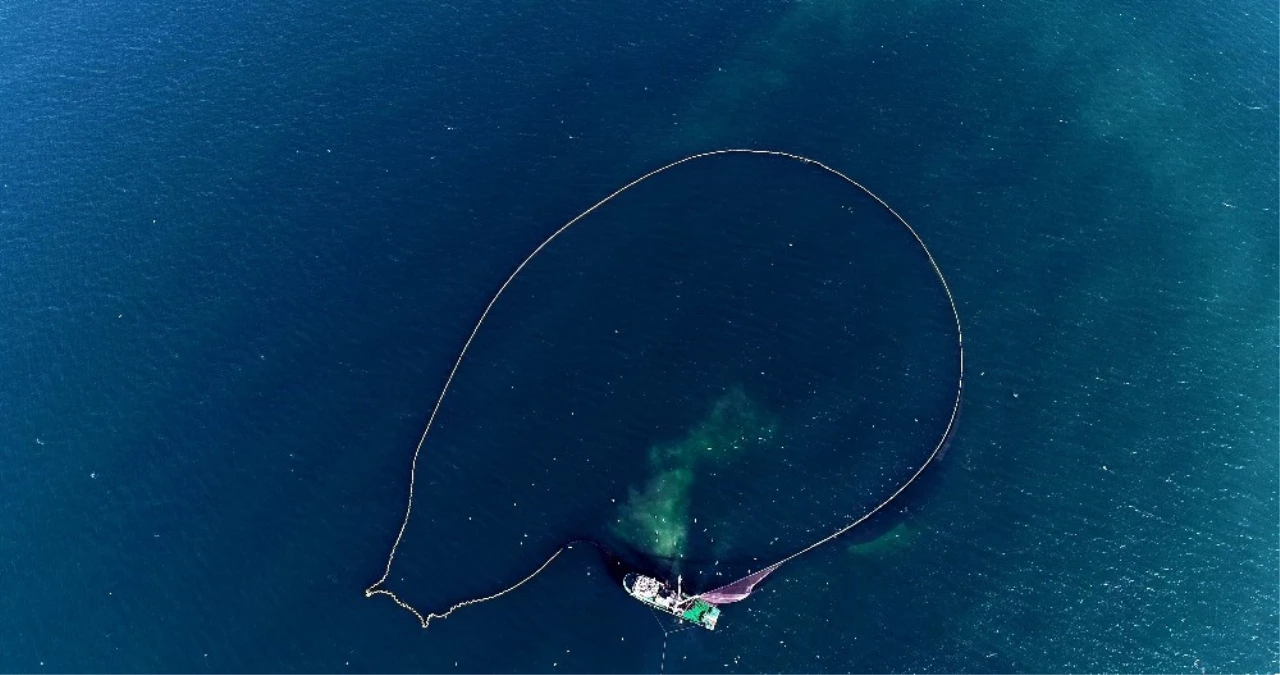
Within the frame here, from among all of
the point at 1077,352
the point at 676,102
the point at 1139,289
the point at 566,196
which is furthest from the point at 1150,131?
the point at 566,196

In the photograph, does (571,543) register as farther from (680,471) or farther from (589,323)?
(589,323)

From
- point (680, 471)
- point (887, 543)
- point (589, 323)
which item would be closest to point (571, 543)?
point (680, 471)

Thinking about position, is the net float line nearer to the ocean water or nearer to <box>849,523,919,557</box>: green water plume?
the ocean water

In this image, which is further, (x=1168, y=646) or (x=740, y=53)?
(x=740, y=53)

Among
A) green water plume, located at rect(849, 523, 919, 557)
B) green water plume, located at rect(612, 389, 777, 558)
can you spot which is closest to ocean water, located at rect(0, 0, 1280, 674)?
green water plume, located at rect(849, 523, 919, 557)

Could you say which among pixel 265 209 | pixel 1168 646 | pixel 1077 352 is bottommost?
pixel 1168 646

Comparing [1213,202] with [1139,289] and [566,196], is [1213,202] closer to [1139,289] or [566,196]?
[1139,289]

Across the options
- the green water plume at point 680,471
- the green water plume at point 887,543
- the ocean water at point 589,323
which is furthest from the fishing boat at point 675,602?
the green water plume at point 887,543
